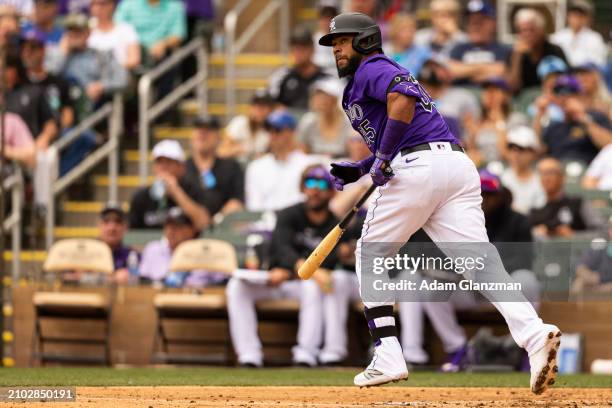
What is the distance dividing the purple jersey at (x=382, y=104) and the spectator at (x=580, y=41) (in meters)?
7.29

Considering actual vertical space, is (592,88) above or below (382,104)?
above

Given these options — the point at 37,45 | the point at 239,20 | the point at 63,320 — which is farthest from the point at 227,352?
the point at 239,20

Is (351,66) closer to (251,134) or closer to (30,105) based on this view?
(251,134)

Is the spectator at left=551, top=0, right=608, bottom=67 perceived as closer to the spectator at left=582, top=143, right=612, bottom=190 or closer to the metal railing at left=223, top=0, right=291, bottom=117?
the spectator at left=582, top=143, right=612, bottom=190

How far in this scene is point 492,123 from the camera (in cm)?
1364

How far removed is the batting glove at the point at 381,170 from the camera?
25.4 ft

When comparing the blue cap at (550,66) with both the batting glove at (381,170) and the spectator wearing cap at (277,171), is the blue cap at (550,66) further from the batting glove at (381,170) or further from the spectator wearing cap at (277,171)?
the batting glove at (381,170)

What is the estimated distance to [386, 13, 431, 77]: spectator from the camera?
571 inches

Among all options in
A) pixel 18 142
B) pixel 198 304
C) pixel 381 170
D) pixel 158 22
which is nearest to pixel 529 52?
pixel 158 22

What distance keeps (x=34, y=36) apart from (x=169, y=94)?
65.7 inches

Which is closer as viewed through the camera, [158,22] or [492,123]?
[492,123]

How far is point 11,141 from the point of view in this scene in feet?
45.7

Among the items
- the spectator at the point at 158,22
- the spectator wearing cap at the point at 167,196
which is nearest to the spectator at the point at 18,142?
the spectator wearing cap at the point at 167,196

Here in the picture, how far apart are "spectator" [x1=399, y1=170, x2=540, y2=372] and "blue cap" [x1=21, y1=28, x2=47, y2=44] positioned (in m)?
5.63
